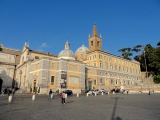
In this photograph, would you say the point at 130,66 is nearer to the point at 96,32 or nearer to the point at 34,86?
the point at 96,32

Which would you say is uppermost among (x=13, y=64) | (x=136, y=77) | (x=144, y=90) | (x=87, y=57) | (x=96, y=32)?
(x=96, y=32)

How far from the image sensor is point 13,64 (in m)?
50.2

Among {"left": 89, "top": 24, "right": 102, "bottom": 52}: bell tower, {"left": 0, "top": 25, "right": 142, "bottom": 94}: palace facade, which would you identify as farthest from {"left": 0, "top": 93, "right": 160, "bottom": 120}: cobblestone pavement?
{"left": 89, "top": 24, "right": 102, "bottom": 52}: bell tower

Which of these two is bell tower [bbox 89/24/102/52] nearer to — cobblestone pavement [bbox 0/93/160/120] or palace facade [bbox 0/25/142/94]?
palace facade [bbox 0/25/142/94]

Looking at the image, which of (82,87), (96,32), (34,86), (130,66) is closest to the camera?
(34,86)

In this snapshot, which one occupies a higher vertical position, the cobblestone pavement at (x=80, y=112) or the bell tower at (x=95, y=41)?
the bell tower at (x=95, y=41)

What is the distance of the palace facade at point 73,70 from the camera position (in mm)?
34619

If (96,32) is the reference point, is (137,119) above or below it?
below

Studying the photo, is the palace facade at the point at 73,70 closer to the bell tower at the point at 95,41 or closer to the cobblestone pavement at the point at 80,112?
the bell tower at the point at 95,41

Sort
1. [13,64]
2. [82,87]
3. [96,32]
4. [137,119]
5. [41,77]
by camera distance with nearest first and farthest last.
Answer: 1. [137,119]
2. [41,77]
3. [82,87]
4. [13,64]
5. [96,32]

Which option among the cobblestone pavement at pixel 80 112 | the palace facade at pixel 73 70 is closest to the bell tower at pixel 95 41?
the palace facade at pixel 73 70

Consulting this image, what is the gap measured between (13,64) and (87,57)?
93.8 ft

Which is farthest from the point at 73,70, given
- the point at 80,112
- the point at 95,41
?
the point at 80,112

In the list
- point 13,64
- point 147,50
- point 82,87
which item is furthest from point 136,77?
point 13,64
